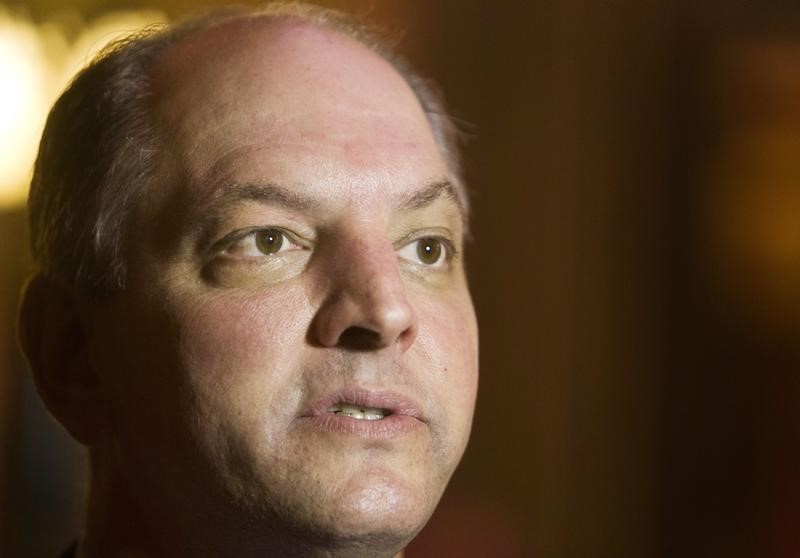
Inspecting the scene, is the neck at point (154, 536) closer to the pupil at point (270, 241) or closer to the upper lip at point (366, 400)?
the upper lip at point (366, 400)

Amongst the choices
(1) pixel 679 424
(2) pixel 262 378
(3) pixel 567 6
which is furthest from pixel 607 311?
(2) pixel 262 378

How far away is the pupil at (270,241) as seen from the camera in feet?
4.07

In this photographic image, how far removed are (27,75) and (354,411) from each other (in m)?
2.84

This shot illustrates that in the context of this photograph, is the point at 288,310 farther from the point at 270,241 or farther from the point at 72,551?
the point at 72,551

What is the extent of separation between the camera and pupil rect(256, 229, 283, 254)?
48.8 inches

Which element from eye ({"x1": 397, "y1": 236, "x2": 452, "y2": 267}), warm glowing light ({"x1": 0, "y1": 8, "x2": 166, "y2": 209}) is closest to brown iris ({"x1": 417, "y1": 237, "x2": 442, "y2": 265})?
eye ({"x1": 397, "y1": 236, "x2": 452, "y2": 267})

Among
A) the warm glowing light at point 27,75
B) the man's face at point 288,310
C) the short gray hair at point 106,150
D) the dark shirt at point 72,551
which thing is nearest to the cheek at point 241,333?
the man's face at point 288,310

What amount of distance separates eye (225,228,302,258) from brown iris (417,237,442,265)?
0.58 feet

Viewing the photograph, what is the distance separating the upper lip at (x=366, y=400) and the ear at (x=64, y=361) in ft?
1.13

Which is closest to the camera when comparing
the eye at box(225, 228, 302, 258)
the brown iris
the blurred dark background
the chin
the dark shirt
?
the chin

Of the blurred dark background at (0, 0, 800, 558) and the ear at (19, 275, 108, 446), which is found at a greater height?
the blurred dark background at (0, 0, 800, 558)

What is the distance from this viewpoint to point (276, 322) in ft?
3.88

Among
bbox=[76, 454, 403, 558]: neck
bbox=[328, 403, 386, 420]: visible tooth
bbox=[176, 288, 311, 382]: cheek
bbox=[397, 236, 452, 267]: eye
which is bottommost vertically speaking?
bbox=[76, 454, 403, 558]: neck

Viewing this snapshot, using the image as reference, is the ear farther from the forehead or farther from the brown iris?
the brown iris
